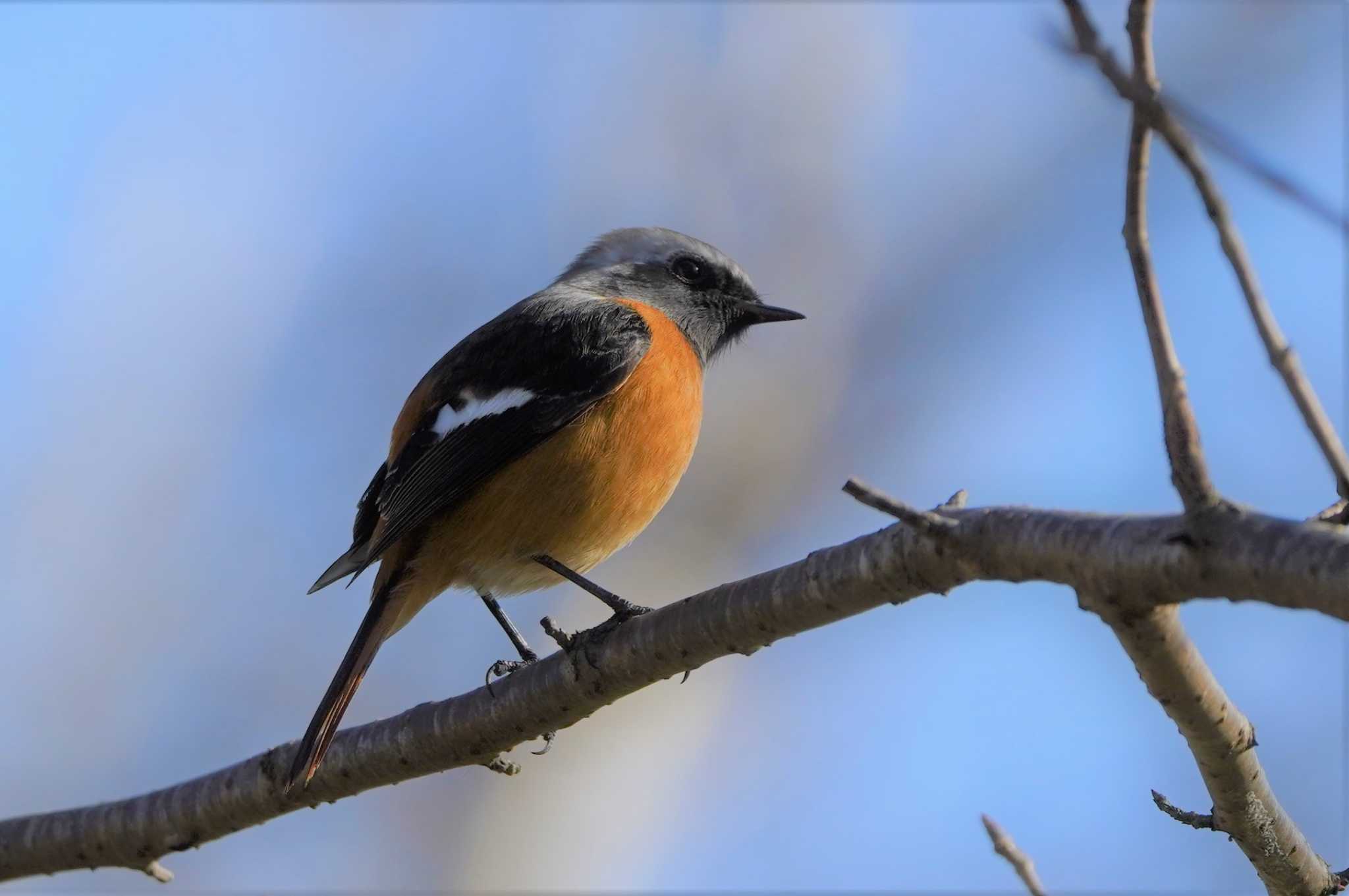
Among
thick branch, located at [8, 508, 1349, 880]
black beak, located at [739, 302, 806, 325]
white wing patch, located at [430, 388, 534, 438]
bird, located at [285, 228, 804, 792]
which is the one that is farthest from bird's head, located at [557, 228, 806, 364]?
thick branch, located at [8, 508, 1349, 880]

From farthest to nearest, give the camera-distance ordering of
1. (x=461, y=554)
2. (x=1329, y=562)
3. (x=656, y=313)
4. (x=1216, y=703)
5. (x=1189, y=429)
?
(x=656, y=313) → (x=461, y=554) → (x=1216, y=703) → (x=1189, y=429) → (x=1329, y=562)

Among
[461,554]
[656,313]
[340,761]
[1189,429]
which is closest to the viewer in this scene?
[1189,429]

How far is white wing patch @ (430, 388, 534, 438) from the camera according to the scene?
14.5 ft

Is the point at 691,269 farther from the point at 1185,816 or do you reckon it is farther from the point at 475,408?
the point at 1185,816

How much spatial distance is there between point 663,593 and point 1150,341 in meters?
6.42

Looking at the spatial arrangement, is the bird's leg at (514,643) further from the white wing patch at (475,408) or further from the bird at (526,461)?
the white wing patch at (475,408)

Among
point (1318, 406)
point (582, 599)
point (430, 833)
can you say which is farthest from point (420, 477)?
point (430, 833)

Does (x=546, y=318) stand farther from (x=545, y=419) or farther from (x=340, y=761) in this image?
(x=340, y=761)

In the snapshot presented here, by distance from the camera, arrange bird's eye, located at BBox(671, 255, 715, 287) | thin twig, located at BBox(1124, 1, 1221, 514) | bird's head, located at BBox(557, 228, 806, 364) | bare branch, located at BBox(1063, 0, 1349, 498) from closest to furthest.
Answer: bare branch, located at BBox(1063, 0, 1349, 498) < thin twig, located at BBox(1124, 1, 1221, 514) < bird's head, located at BBox(557, 228, 806, 364) < bird's eye, located at BBox(671, 255, 715, 287)

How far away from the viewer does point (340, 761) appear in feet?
11.5

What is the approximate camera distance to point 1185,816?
267cm

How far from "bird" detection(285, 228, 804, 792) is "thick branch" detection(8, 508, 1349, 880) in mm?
494

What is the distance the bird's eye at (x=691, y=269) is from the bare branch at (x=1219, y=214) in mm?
3916

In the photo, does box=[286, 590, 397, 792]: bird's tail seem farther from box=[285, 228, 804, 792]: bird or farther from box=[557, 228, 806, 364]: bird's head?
box=[557, 228, 806, 364]: bird's head
